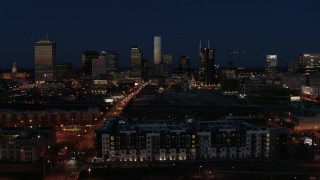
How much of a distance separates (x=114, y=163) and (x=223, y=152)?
12.5 ft

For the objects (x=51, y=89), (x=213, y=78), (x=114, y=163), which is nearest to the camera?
(x=114, y=163)

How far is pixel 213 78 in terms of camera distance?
2473 inches

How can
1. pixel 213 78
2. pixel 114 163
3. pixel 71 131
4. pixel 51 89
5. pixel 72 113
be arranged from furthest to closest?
pixel 213 78 → pixel 51 89 → pixel 72 113 → pixel 71 131 → pixel 114 163

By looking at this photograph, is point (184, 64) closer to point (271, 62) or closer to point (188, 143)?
point (271, 62)

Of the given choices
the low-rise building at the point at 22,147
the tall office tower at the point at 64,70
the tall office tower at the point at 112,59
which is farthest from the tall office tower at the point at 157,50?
the low-rise building at the point at 22,147

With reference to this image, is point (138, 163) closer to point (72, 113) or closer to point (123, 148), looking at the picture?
point (123, 148)

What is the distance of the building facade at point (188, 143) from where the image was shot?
602 inches

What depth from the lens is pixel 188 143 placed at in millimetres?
15492

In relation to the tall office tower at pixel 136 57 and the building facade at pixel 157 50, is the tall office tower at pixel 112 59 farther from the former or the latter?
the building facade at pixel 157 50

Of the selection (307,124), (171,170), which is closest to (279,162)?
(171,170)

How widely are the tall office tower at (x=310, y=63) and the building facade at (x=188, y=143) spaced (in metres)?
46.5

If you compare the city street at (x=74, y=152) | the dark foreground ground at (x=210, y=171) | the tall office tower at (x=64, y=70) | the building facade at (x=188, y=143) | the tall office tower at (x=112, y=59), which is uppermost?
the tall office tower at (x=112, y=59)

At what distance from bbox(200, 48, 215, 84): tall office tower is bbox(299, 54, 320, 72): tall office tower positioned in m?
12.1

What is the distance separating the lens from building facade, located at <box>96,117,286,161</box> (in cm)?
1530
